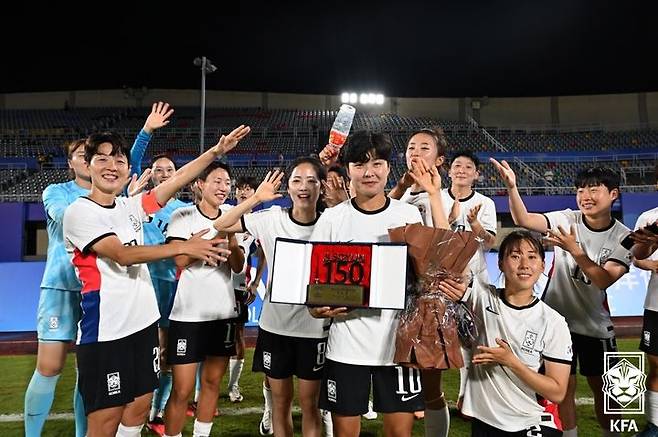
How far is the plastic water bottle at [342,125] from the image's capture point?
352cm

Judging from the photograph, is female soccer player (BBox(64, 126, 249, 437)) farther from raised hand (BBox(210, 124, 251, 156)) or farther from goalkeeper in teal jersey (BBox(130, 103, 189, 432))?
goalkeeper in teal jersey (BBox(130, 103, 189, 432))

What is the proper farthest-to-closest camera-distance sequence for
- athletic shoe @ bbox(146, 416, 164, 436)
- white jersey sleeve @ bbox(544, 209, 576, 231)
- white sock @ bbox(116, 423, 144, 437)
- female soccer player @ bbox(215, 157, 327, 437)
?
athletic shoe @ bbox(146, 416, 164, 436), white jersey sleeve @ bbox(544, 209, 576, 231), female soccer player @ bbox(215, 157, 327, 437), white sock @ bbox(116, 423, 144, 437)

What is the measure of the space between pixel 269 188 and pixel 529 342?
5.77ft

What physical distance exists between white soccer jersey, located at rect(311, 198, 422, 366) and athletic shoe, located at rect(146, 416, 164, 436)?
2.36 m

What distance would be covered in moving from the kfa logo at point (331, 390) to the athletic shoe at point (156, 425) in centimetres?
227

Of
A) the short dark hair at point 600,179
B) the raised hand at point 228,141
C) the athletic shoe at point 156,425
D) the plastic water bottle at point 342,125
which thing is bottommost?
the athletic shoe at point 156,425

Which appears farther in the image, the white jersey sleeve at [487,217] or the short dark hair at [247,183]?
the short dark hair at [247,183]

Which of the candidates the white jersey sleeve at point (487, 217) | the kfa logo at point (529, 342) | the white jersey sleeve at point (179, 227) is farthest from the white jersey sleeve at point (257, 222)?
the kfa logo at point (529, 342)

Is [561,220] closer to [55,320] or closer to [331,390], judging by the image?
[331,390]

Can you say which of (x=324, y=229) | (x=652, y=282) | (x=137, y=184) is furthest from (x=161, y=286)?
(x=652, y=282)

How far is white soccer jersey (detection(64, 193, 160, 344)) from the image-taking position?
8.31ft

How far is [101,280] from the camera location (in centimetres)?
260

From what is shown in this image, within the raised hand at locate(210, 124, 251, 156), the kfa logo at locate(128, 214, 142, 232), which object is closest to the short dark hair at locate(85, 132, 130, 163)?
the kfa logo at locate(128, 214, 142, 232)

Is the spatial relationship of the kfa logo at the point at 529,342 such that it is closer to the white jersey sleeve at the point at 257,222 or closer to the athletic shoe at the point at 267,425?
the white jersey sleeve at the point at 257,222
